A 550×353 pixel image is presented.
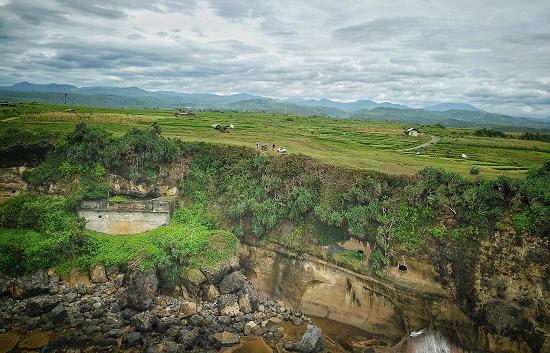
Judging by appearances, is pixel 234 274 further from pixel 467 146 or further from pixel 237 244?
pixel 467 146

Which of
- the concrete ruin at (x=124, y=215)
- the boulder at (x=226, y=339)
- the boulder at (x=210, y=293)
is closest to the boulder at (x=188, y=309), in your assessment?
the boulder at (x=210, y=293)

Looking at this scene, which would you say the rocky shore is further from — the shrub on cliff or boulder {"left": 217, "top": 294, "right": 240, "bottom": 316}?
the shrub on cliff

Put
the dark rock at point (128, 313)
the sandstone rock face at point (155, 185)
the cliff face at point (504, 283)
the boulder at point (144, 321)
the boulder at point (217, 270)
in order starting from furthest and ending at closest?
the sandstone rock face at point (155, 185) < the boulder at point (217, 270) < the dark rock at point (128, 313) < the boulder at point (144, 321) < the cliff face at point (504, 283)

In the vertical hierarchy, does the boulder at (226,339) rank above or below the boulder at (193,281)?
below

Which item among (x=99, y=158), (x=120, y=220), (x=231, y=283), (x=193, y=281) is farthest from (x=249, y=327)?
(x=99, y=158)

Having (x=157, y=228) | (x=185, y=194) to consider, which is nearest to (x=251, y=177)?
(x=185, y=194)

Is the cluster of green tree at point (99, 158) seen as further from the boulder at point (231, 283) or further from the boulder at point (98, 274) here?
the boulder at point (231, 283)

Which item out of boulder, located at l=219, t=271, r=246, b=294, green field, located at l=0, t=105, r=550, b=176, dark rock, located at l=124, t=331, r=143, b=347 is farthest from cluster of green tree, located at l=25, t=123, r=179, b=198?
dark rock, located at l=124, t=331, r=143, b=347
